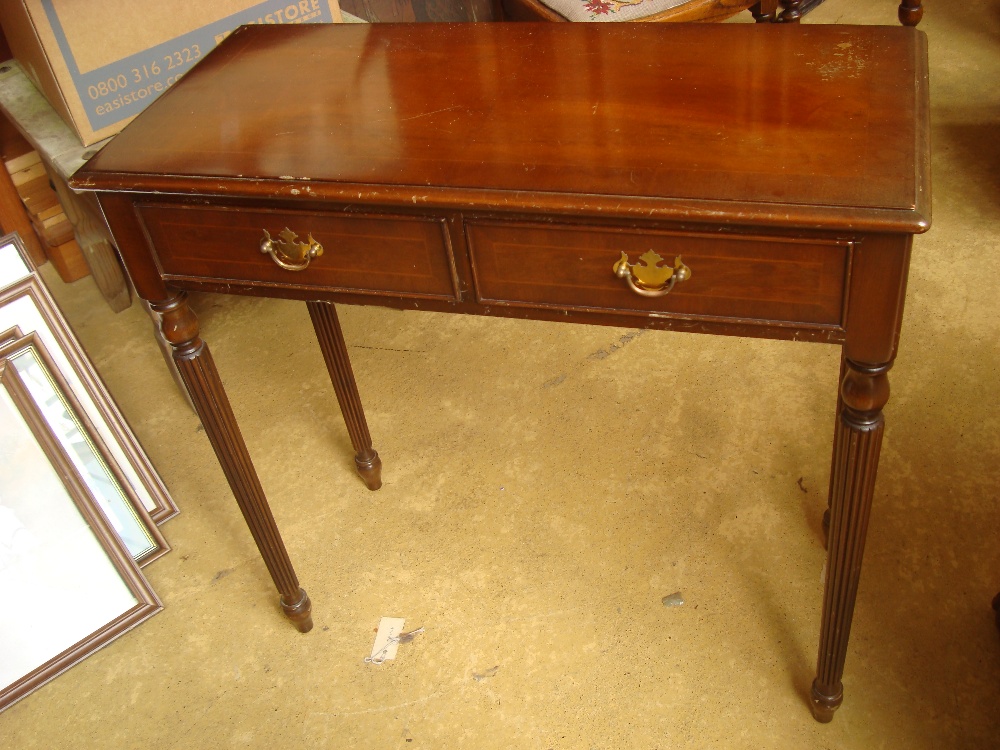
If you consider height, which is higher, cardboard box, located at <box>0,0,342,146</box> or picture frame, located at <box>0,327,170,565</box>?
cardboard box, located at <box>0,0,342,146</box>

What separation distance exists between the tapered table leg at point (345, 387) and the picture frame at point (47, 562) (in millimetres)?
485

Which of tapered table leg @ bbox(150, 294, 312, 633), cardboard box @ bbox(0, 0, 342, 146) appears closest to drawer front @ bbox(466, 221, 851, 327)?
tapered table leg @ bbox(150, 294, 312, 633)

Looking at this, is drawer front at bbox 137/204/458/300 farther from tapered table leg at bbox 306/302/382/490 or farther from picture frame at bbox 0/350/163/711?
picture frame at bbox 0/350/163/711

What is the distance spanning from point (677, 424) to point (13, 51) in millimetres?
1877

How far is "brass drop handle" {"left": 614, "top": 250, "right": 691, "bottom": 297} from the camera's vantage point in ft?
4.13

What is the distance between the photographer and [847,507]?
1396mm

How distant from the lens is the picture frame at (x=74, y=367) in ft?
6.30

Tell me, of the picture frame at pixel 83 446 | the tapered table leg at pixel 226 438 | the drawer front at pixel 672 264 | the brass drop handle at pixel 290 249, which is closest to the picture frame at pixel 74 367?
the picture frame at pixel 83 446

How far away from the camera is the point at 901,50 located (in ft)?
4.80

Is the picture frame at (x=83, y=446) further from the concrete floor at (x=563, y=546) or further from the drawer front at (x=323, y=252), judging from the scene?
the drawer front at (x=323, y=252)

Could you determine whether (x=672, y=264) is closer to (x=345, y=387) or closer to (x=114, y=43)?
(x=345, y=387)

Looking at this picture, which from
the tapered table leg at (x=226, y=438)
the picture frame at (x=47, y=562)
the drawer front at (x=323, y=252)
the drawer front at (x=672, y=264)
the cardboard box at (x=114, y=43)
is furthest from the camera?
the cardboard box at (x=114, y=43)

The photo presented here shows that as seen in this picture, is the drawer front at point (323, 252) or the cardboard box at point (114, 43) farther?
the cardboard box at point (114, 43)

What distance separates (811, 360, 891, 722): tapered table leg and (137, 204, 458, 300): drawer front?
53 cm
